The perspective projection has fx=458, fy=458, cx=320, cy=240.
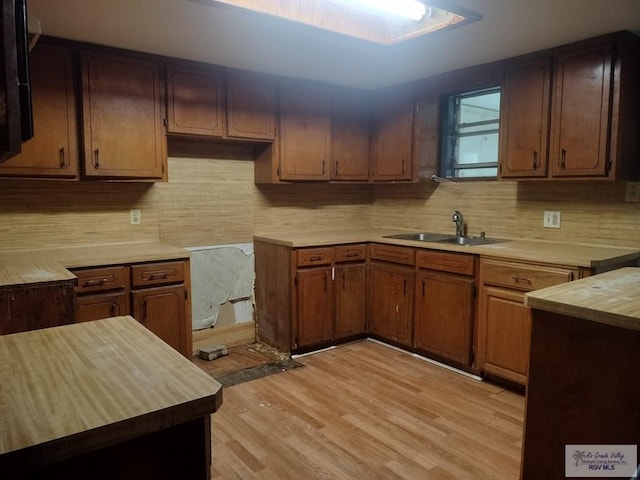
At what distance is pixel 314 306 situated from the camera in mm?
3479

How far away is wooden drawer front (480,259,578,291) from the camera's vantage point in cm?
255

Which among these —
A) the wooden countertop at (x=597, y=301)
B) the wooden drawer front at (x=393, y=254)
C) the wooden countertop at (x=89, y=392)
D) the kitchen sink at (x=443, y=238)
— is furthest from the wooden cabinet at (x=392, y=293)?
the wooden countertop at (x=89, y=392)

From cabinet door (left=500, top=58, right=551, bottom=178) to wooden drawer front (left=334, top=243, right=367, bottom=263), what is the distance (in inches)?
46.5

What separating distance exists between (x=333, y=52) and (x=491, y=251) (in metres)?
1.60

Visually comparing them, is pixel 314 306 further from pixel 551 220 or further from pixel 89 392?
pixel 89 392

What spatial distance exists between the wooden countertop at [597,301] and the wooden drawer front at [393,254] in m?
1.52

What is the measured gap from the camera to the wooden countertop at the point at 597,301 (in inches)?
56.6

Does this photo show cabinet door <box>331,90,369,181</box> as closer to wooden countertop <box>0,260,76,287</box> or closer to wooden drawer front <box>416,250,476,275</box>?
wooden drawer front <box>416,250,476,275</box>

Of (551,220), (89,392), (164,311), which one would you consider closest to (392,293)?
(551,220)

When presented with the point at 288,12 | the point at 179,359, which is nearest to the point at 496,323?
the point at 288,12

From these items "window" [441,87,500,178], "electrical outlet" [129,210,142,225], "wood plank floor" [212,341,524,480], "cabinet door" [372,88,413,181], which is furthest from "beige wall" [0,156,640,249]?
"wood plank floor" [212,341,524,480]

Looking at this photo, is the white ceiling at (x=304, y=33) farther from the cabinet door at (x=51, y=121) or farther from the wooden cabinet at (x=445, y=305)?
the wooden cabinet at (x=445, y=305)

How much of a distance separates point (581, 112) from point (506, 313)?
1271 millimetres

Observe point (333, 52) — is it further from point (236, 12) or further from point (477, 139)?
point (477, 139)
